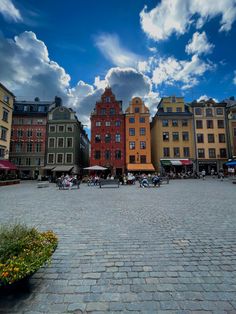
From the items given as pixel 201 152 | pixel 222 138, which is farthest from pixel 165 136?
pixel 222 138

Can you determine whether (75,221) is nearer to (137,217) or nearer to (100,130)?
(137,217)

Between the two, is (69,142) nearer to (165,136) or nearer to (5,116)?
(5,116)

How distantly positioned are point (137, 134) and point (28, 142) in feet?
84.5

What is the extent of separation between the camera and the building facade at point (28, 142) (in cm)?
4022

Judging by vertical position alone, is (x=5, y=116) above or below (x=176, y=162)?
above

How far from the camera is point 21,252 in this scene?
2.51 metres

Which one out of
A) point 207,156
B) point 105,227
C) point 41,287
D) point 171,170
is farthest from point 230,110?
point 41,287

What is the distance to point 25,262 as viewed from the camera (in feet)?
7.61

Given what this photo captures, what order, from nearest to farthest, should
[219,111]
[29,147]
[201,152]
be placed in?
1. [201,152]
2. [219,111]
3. [29,147]

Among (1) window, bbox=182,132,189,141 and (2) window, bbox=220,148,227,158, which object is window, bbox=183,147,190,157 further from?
(2) window, bbox=220,148,227,158

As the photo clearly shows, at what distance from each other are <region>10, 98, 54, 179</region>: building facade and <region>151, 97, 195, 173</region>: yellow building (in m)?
27.1

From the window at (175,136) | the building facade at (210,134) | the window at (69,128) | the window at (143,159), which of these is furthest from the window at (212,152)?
the window at (69,128)

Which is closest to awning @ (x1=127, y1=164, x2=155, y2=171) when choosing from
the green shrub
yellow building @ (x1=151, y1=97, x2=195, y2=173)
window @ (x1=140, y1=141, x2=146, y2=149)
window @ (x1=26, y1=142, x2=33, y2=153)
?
yellow building @ (x1=151, y1=97, x2=195, y2=173)

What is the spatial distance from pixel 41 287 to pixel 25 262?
29.6 inches
